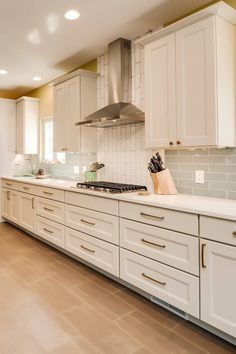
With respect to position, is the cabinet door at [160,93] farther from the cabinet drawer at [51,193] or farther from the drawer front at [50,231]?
the drawer front at [50,231]

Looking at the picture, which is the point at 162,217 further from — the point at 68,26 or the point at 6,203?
the point at 6,203

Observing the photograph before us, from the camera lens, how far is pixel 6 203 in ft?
17.3

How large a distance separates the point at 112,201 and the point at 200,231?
1.00 metres

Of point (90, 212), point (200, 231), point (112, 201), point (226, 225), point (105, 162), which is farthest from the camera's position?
point (105, 162)

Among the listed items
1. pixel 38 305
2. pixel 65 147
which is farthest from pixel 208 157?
pixel 65 147

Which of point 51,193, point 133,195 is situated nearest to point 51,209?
point 51,193

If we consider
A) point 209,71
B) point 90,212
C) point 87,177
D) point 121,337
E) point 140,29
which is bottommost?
point 121,337

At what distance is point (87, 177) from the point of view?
12.5 ft

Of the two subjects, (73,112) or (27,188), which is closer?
(73,112)

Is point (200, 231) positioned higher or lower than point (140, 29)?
lower

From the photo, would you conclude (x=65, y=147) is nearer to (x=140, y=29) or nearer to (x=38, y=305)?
(x=140, y=29)

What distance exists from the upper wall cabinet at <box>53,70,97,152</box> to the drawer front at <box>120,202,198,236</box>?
5.16 feet

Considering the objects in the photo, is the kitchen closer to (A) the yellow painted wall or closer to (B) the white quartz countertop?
(B) the white quartz countertop

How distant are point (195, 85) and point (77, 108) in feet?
6.45
